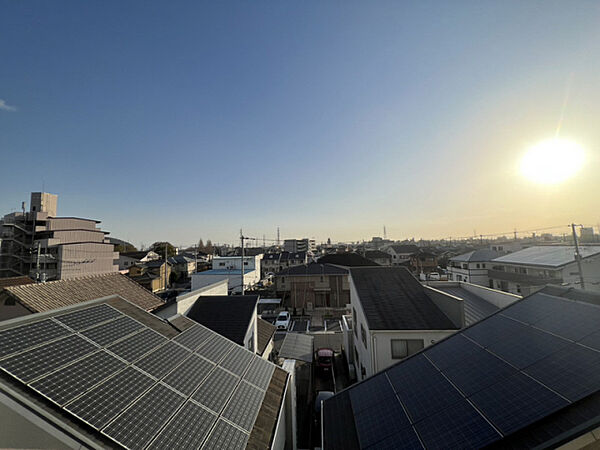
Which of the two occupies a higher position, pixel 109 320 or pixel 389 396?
pixel 109 320

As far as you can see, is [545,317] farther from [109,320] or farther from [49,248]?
[49,248]

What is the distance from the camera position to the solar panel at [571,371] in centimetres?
336

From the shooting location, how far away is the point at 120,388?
157 inches

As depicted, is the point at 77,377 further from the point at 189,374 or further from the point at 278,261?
the point at 278,261

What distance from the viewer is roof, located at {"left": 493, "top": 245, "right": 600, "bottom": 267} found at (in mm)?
22297

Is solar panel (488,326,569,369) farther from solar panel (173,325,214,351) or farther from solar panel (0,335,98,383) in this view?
solar panel (0,335,98,383)

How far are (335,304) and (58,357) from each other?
30.6 meters

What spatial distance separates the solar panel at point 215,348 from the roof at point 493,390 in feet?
10.2

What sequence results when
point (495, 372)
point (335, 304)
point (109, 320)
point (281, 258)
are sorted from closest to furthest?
point (495, 372)
point (109, 320)
point (335, 304)
point (281, 258)

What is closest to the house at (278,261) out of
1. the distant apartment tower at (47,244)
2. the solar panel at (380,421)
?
the distant apartment tower at (47,244)

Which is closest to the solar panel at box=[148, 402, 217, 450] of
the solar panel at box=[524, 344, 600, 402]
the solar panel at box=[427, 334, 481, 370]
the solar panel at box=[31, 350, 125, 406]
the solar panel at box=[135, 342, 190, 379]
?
the solar panel at box=[135, 342, 190, 379]

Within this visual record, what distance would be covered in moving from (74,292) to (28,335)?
7.25 meters

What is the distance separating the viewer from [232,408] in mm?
4855

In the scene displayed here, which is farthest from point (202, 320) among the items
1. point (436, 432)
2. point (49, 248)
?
point (49, 248)
